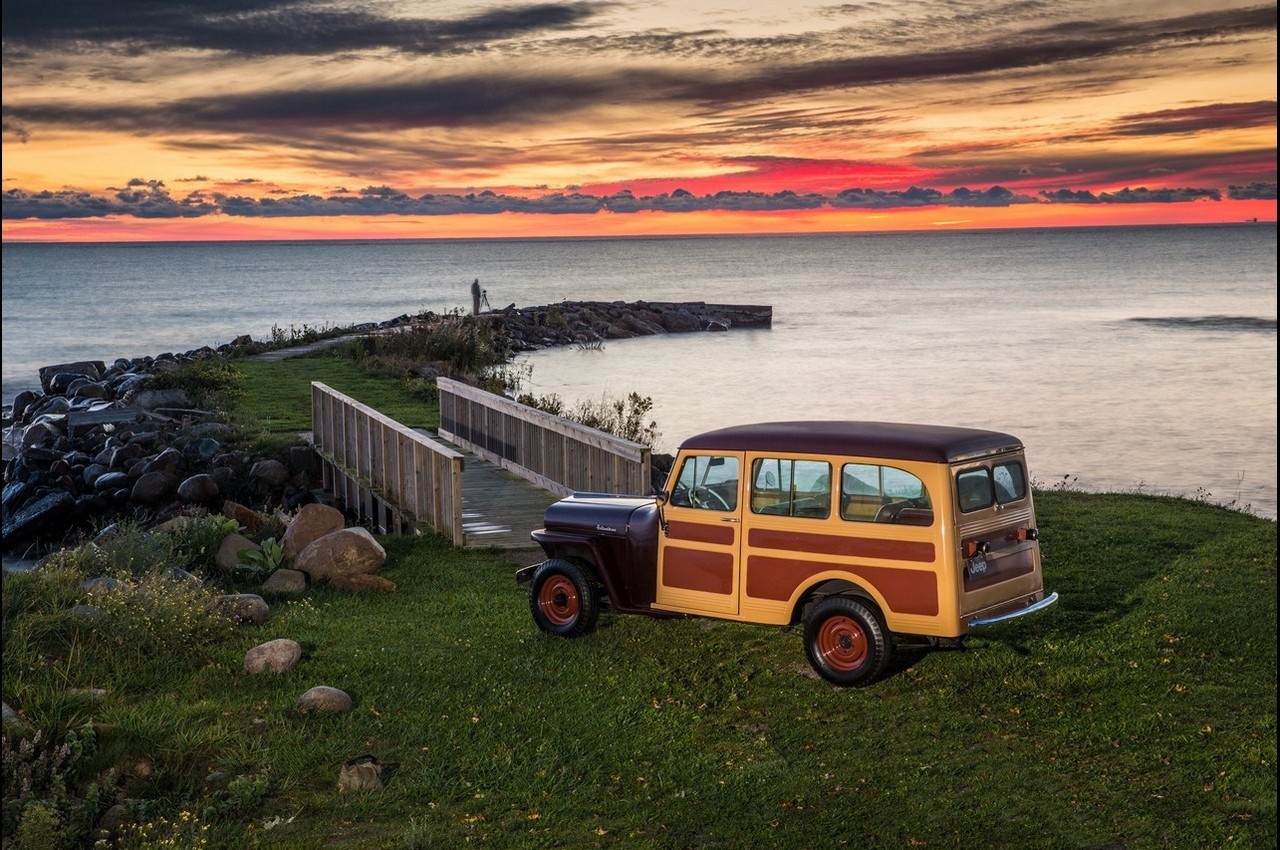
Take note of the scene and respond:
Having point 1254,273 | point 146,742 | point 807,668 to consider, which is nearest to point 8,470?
point 146,742

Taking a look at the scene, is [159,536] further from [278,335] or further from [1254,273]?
[1254,273]

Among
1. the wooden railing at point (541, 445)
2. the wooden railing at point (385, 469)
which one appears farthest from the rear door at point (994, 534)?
the wooden railing at point (385, 469)

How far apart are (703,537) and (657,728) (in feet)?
6.10

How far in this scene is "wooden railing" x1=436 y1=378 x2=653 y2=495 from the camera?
16.8 metres

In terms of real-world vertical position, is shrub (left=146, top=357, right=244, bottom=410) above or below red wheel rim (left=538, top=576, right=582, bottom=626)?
above

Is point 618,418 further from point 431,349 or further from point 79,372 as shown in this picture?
point 79,372

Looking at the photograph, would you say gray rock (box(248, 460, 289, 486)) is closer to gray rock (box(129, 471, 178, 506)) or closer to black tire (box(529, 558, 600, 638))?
gray rock (box(129, 471, 178, 506))

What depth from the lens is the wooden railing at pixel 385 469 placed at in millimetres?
17266

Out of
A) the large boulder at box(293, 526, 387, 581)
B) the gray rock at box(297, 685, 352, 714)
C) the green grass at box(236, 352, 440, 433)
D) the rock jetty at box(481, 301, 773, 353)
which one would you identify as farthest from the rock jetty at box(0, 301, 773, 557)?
the rock jetty at box(481, 301, 773, 353)

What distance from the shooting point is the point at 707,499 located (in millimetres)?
11547

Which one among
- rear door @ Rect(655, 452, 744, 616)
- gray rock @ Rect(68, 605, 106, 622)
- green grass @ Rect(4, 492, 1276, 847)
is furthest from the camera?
gray rock @ Rect(68, 605, 106, 622)

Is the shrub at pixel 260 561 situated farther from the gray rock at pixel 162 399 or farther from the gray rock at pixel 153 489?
the gray rock at pixel 162 399

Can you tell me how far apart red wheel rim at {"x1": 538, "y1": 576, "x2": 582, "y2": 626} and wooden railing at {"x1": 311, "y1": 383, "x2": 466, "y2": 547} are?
4.05 metres

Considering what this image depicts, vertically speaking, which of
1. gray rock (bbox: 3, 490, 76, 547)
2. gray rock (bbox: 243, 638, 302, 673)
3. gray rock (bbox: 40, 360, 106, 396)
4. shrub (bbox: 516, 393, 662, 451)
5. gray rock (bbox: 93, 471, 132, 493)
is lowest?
gray rock (bbox: 3, 490, 76, 547)
